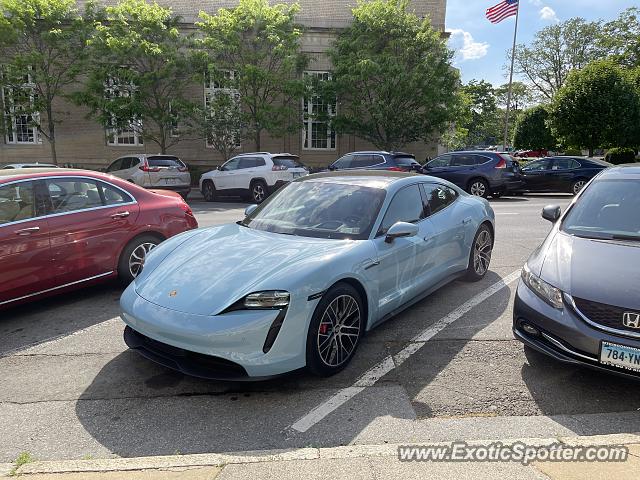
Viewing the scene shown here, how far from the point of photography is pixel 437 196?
531 cm

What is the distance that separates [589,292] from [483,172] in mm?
12968

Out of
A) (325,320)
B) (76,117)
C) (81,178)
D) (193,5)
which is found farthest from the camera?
(193,5)

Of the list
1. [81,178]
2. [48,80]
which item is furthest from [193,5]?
[81,178]

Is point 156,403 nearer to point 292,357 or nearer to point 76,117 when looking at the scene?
point 292,357

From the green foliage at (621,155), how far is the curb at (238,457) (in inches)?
1246

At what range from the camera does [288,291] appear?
3289 mm

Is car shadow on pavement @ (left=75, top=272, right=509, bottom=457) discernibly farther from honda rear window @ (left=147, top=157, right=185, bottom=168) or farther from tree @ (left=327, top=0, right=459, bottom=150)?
tree @ (left=327, top=0, right=459, bottom=150)

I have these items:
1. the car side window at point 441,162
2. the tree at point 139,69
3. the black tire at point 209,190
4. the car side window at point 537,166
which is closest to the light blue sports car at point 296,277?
the car side window at point 441,162

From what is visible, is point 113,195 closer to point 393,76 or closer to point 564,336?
point 564,336

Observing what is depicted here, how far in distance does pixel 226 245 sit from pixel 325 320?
113cm

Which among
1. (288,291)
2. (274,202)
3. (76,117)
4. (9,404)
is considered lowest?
(9,404)

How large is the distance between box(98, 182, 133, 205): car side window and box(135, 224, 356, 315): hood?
1892mm

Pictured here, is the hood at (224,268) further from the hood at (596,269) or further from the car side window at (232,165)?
the car side window at (232,165)

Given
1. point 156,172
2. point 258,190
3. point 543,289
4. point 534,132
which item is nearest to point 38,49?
point 156,172
